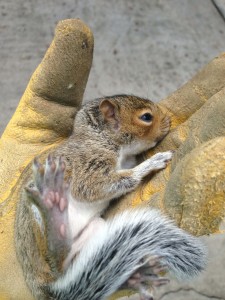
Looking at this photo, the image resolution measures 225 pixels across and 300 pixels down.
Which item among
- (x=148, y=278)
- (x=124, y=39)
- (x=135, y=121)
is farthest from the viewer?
(x=124, y=39)

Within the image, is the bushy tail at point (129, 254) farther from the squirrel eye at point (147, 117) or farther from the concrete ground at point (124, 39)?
the concrete ground at point (124, 39)

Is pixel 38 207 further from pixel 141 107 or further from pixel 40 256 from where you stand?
pixel 141 107

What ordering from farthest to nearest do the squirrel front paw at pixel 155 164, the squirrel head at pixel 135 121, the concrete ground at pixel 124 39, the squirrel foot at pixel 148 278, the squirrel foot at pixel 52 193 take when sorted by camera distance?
the concrete ground at pixel 124 39, the squirrel head at pixel 135 121, the squirrel front paw at pixel 155 164, the squirrel foot at pixel 52 193, the squirrel foot at pixel 148 278

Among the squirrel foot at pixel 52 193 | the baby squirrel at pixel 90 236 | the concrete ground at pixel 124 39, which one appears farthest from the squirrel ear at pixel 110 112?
the concrete ground at pixel 124 39

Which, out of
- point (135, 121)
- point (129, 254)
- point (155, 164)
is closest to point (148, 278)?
point (129, 254)

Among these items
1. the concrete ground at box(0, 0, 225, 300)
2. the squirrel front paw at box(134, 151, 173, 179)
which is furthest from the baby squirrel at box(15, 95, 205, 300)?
the concrete ground at box(0, 0, 225, 300)

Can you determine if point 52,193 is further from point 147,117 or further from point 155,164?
point 147,117
